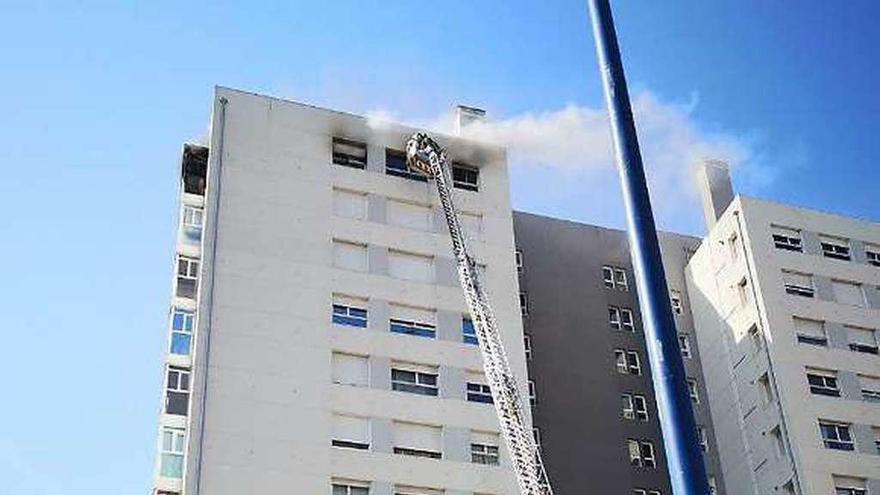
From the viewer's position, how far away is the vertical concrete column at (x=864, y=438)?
183 ft

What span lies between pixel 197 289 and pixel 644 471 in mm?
19902

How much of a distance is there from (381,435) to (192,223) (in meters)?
11.7

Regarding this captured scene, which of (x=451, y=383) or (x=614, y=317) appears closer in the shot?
(x=451, y=383)

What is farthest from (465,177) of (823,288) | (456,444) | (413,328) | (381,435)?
(823,288)

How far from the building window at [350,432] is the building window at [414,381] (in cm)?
212

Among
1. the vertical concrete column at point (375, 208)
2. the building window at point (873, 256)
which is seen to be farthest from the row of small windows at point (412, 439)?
the building window at point (873, 256)

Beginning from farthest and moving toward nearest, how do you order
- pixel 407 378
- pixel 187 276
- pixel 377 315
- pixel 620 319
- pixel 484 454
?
pixel 620 319 < pixel 187 276 < pixel 377 315 < pixel 407 378 < pixel 484 454

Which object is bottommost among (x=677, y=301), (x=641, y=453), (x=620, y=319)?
(x=641, y=453)

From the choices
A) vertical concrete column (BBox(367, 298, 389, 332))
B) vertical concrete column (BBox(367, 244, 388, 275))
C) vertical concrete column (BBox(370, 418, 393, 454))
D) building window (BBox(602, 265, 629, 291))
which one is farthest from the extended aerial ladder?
building window (BBox(602, 265, 629, 291))

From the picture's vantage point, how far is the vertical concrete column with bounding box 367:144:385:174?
5716cm

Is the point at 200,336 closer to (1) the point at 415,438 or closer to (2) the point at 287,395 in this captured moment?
(2) the point at 287,395

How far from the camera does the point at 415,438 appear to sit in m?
50.9

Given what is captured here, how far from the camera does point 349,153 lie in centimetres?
5731

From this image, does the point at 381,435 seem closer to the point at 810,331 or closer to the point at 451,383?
the point at 451,383
